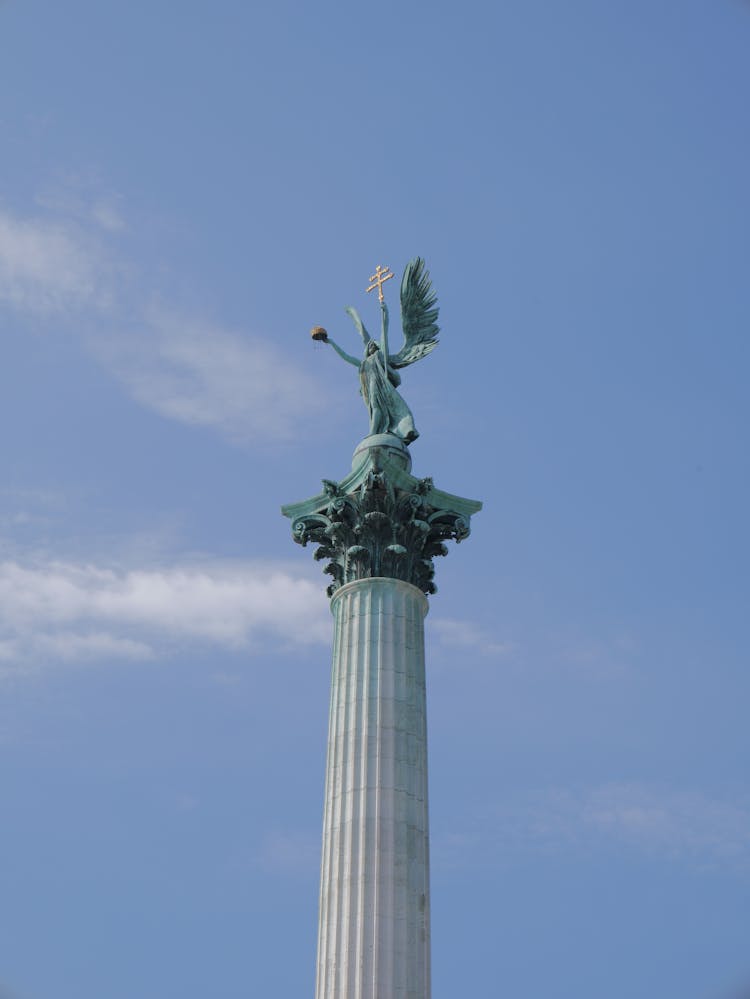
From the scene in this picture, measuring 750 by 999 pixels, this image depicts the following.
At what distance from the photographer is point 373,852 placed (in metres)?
34.8

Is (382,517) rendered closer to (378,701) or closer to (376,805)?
(378,701)

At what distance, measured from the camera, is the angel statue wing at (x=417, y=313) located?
46312mm

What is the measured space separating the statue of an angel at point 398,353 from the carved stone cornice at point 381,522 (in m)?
1.88

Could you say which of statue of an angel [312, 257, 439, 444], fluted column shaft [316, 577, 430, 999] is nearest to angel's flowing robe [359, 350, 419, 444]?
statue of an angel [312, 257, 439, 444]

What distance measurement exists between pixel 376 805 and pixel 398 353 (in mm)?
15516

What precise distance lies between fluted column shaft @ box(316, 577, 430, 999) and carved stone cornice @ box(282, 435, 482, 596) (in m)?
0.63

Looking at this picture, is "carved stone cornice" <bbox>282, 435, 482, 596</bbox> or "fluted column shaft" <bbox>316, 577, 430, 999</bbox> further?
"carved stone cornice" <bbox>282, 435, 482, 596</bbox>

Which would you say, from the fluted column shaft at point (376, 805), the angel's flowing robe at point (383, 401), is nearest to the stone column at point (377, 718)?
the fluted column shaft at point (376, 805)

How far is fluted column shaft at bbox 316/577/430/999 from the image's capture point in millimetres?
33625

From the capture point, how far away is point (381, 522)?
39781 millimetres

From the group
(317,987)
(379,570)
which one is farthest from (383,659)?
(317,987)

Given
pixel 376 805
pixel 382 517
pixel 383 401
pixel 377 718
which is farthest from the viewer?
pixel 383 401

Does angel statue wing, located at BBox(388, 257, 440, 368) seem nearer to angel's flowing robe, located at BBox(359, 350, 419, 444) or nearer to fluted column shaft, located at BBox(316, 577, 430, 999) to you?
angel's flowing robe, located at BBox(359, 350, 419, 444)

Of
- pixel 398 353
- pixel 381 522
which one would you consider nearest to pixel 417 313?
pixel 398 353
